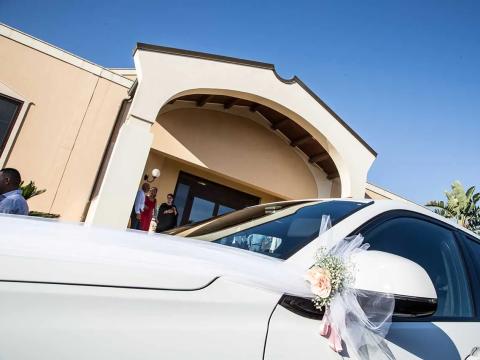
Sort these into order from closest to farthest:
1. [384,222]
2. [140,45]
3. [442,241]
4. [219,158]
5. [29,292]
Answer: [29,292] → [384,222] → [442,241] → [140,45] → [219,158]

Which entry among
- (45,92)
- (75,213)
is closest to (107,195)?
(75,213)

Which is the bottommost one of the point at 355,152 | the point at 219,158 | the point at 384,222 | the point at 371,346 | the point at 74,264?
the point at 371,346

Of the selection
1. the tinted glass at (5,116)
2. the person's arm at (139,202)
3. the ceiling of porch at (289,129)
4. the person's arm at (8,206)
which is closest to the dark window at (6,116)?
the tinted glass at (5,116)

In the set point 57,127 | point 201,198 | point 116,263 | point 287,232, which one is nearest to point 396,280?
point 287,232

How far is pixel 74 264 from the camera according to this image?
2.55 ft

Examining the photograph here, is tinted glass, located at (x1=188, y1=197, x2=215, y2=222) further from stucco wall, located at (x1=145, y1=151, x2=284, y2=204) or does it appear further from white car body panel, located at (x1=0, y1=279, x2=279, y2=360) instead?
white car body panel, located at (x1=0, y1=279, x2=279, y2=360)

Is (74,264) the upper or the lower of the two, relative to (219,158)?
lower

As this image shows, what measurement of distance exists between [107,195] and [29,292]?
5.38 metres

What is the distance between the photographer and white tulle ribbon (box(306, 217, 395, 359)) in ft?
3.51

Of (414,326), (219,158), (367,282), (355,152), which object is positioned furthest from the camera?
(219,158)

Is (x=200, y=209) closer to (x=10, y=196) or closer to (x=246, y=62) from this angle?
(x=246, y=62)

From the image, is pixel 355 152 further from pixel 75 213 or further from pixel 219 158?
pixel 75 213

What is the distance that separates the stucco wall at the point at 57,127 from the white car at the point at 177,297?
291 inches

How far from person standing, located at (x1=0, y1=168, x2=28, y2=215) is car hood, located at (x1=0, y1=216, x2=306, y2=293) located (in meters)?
3.76
